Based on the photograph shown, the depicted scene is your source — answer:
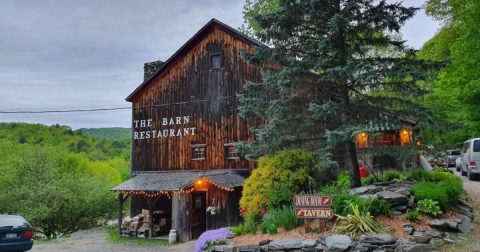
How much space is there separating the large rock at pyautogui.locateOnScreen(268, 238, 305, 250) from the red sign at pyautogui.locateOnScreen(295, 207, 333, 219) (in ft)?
2.19

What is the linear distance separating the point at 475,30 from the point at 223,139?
13.1 m

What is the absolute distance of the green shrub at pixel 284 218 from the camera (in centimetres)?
991

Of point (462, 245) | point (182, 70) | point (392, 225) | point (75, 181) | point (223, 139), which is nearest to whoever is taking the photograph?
point (462, 245)

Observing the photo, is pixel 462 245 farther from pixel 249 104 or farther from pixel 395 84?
pixel 249 104

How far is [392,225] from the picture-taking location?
28.5 feet

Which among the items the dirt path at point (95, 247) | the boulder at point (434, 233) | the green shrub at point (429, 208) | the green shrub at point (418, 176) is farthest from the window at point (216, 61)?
the boulder at point (434, 233)

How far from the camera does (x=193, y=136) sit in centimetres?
1936

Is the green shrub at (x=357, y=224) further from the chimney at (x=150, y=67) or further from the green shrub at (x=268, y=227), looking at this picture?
the chimney at (x=150, y=67)

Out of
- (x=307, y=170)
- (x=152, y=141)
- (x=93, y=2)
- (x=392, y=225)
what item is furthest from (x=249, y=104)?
(x=93, y=2)

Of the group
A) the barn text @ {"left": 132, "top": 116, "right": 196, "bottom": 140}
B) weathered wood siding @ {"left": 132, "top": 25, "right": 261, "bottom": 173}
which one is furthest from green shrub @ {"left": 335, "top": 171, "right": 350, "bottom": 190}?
the barn text @ {"left": 132, "top": 116, "right": 196, "bottom": 140}

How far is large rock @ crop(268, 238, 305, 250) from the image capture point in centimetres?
865

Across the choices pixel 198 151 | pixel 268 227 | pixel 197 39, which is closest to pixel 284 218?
pixel 268 227

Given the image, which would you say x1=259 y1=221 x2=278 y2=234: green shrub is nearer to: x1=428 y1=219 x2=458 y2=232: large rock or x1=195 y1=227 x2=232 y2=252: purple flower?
x1=195 y1=227 x2=232 y2=252: purple flower

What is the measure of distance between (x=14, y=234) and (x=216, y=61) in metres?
12.1
